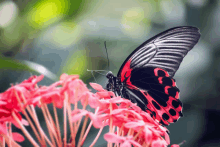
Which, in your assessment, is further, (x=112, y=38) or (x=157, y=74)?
(x=112, y=38)

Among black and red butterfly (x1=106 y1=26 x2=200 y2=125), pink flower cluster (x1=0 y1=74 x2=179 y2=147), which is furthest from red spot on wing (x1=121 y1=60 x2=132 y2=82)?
pink flower cluster (x1=0 y1=74 x2=179 y2=147)

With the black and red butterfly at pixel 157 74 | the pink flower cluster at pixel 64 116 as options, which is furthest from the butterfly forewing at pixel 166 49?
the pink flower cluster at pixel 64 116

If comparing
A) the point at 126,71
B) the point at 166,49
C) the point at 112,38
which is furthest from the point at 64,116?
the point at 112,38

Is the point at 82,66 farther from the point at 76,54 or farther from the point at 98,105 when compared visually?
the point at 98,105

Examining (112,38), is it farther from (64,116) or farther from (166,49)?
(64,116)

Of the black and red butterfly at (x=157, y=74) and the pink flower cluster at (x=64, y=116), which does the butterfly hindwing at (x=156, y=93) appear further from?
the pink flower cluster at (x=64, y=116)

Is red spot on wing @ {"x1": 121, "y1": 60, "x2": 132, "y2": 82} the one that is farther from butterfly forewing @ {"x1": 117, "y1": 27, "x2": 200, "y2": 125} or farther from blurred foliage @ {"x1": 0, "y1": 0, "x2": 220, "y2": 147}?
blurred foliage @ {"x1": 0, "y1": 0, "x2": 220, "y2": 147}

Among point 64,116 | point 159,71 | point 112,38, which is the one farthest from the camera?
point 112,38
